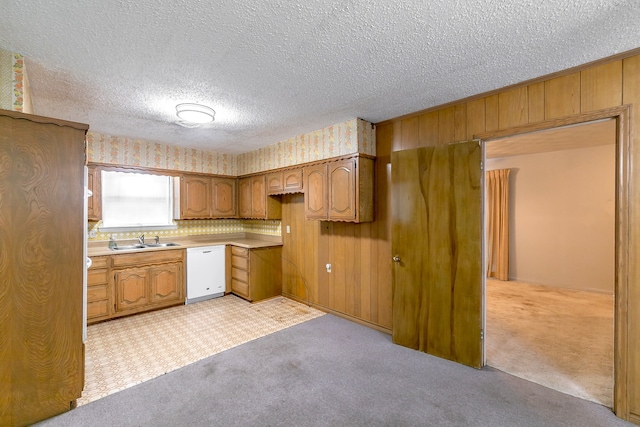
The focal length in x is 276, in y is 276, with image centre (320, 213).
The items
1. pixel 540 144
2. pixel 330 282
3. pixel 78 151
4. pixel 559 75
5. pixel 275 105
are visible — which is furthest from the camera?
pixel 540 144

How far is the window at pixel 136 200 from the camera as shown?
4.18 metres

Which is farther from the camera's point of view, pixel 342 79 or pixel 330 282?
pixel 330 282

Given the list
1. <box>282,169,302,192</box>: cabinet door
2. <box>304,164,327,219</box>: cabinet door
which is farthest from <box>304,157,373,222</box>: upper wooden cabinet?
<box>282,169,302,192</box>: cabinet door

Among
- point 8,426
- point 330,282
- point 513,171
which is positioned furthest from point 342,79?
point 513,171

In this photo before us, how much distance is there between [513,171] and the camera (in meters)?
5.70

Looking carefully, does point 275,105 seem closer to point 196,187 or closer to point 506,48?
point 506,48

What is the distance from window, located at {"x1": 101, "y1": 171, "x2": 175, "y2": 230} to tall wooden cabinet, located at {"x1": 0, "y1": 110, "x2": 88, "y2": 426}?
8.17ft

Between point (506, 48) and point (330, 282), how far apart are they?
3143 mm

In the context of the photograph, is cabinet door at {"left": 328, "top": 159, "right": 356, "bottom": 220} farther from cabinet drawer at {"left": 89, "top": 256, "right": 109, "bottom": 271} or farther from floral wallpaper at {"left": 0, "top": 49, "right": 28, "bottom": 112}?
cabinet drawer at {"left": 89, "top": 256, "right": 109, "bottom": 271}

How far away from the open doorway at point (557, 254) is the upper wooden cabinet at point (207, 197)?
175 inches

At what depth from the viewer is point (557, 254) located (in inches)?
204

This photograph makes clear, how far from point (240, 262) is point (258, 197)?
3.75ft

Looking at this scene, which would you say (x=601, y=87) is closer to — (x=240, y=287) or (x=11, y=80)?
(x=11, y=80)

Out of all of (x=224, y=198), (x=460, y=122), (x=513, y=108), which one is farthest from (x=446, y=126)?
(x=224, y=198)
